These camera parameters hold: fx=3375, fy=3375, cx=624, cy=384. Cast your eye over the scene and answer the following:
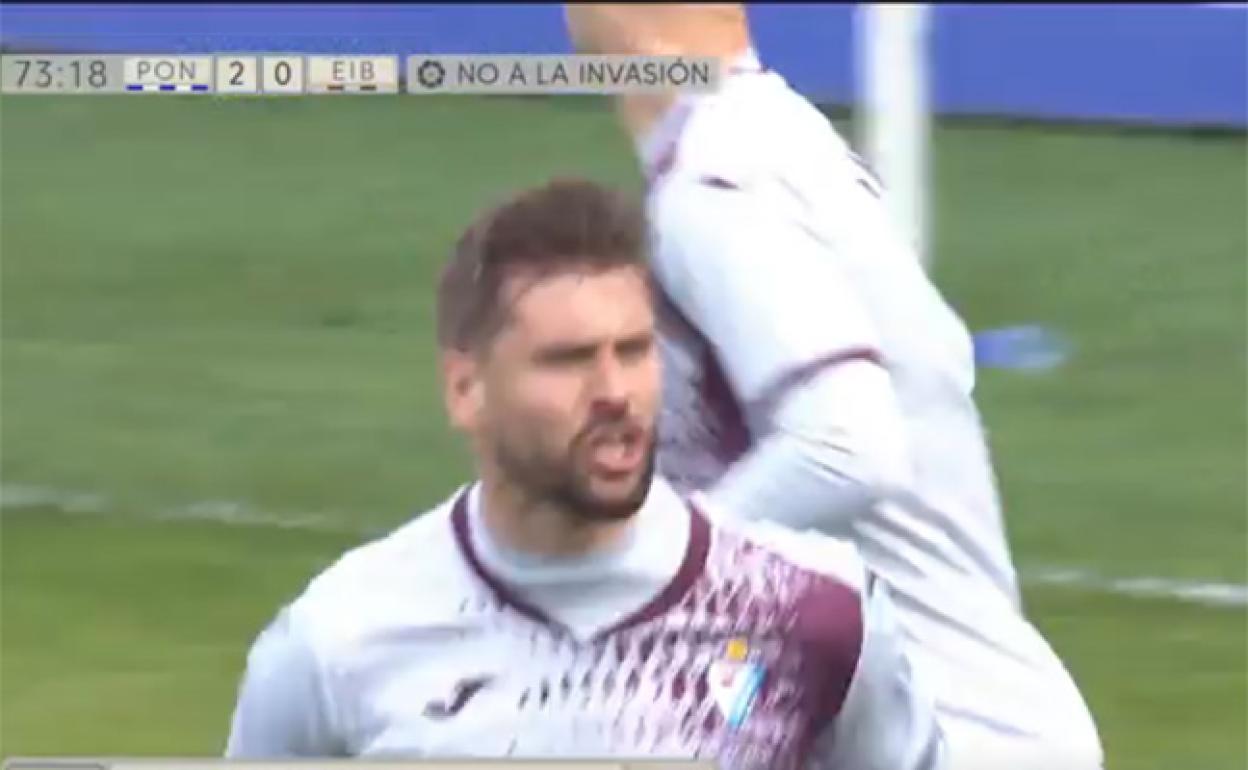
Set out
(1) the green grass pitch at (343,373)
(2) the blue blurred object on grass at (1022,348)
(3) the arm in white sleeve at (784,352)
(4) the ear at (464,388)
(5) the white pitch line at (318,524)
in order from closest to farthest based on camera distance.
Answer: (4) the ear at (464,388)
(3) the arm in white sleeve at (784,352)
(1) the green grass pitch at (343,373)
(5) the white pitch line at (318,524)
(2) the blue blurred object on grass at (1022,348)

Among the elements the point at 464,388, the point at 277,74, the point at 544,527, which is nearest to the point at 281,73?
the point at 277,74

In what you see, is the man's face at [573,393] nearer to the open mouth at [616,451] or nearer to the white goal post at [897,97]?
the open mouth at [616,451]

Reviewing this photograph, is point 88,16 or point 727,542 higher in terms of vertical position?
point 88,16

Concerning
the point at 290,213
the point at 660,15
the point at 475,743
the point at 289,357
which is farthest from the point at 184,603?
the point at 290,213

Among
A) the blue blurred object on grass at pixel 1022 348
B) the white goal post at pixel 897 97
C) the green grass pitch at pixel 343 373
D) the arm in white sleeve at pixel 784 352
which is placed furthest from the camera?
the blue blurred object on grass at pixel 1022 348

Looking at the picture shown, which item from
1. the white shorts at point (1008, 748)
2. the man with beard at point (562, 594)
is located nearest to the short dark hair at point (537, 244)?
the man with beard at point (562, 594)

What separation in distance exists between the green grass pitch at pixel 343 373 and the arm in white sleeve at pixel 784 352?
43 cm

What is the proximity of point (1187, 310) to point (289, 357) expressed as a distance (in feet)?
7.79

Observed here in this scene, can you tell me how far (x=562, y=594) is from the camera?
232 centimetres

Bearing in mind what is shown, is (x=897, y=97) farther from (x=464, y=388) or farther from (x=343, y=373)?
(x=343, y=373)

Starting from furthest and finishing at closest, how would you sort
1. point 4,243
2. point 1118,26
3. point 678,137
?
point 1118,26, point 4,243, point 678,137

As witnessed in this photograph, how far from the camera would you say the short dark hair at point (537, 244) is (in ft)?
7.58

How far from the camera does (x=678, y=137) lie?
278cm

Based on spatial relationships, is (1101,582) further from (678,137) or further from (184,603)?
(678,137)
